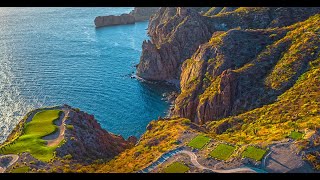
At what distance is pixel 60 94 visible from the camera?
110125 millimetres

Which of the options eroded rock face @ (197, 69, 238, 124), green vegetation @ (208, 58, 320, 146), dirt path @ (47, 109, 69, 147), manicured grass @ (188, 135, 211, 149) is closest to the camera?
manicured grass @ (188, 135, 211, 149)

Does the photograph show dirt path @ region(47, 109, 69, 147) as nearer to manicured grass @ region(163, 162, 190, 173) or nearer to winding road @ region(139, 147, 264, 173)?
winding road @ region(139, 147, 264, 173)

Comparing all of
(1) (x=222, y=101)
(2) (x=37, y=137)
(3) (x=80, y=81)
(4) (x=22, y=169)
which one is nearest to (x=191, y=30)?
(3) (x=80, y=81)

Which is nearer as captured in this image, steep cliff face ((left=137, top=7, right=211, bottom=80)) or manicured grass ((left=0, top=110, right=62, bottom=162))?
manicured grass ((left=0, top=110, right=62, bottom=162))

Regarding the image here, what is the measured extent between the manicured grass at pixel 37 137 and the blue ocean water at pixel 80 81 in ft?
77.7

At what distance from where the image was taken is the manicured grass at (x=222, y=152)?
168 ft

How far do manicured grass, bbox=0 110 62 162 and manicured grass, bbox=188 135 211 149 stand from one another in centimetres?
2200

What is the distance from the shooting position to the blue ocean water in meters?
97.4

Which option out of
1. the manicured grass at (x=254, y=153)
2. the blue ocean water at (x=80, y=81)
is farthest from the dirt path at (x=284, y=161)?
the blue ocean water at (x=80, y=81)

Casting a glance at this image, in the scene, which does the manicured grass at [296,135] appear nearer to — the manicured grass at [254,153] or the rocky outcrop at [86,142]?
the manicured grass at [254,153]

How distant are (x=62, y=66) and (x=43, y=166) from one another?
89036 millimetres

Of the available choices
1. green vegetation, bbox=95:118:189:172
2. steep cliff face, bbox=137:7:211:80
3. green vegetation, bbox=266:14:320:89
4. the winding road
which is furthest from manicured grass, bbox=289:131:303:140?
steep cliff face, bbox=137:7:211:80

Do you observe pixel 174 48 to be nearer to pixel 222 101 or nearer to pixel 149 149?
pixel 222 101

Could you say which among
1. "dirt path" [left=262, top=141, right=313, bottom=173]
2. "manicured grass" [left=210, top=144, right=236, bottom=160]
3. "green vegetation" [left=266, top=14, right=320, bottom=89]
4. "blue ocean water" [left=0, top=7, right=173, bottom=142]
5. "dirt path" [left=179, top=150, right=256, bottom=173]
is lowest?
"blue ocean water" [left=0, top=7, right=173, bottom=142]
